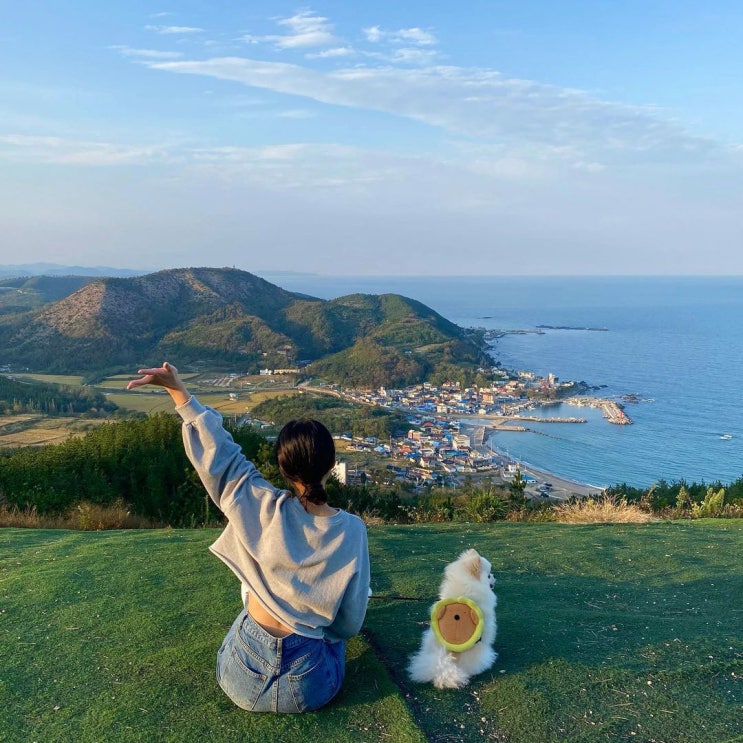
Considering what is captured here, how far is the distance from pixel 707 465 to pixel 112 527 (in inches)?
1153

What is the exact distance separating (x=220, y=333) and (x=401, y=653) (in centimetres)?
5821

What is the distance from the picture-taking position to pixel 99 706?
2.99 metres

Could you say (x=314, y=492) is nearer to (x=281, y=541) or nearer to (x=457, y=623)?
(x=281, y=541)

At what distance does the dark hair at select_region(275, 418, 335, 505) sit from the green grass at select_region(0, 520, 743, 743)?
113cm

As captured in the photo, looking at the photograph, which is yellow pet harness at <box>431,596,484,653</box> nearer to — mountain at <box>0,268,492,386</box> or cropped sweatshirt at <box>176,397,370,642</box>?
cropped sweatshirt at <box>176,397,370,642</box>

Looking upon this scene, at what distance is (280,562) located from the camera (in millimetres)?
2807

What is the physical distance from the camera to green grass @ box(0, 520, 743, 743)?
283cm

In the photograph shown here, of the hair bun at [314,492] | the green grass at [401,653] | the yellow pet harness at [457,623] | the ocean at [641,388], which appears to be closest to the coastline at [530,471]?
the ocean at [641,388]

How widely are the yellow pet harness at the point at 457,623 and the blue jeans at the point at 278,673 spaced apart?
590 millimetres

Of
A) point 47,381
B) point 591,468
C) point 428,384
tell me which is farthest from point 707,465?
point 47,381

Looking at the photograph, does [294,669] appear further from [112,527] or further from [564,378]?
[564,378]

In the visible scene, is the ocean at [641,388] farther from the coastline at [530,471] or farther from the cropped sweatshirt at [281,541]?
the cropped sweatshirt at [281,541]

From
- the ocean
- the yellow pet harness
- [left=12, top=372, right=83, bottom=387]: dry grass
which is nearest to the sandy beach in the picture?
the ocean

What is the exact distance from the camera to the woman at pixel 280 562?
2814 mm
